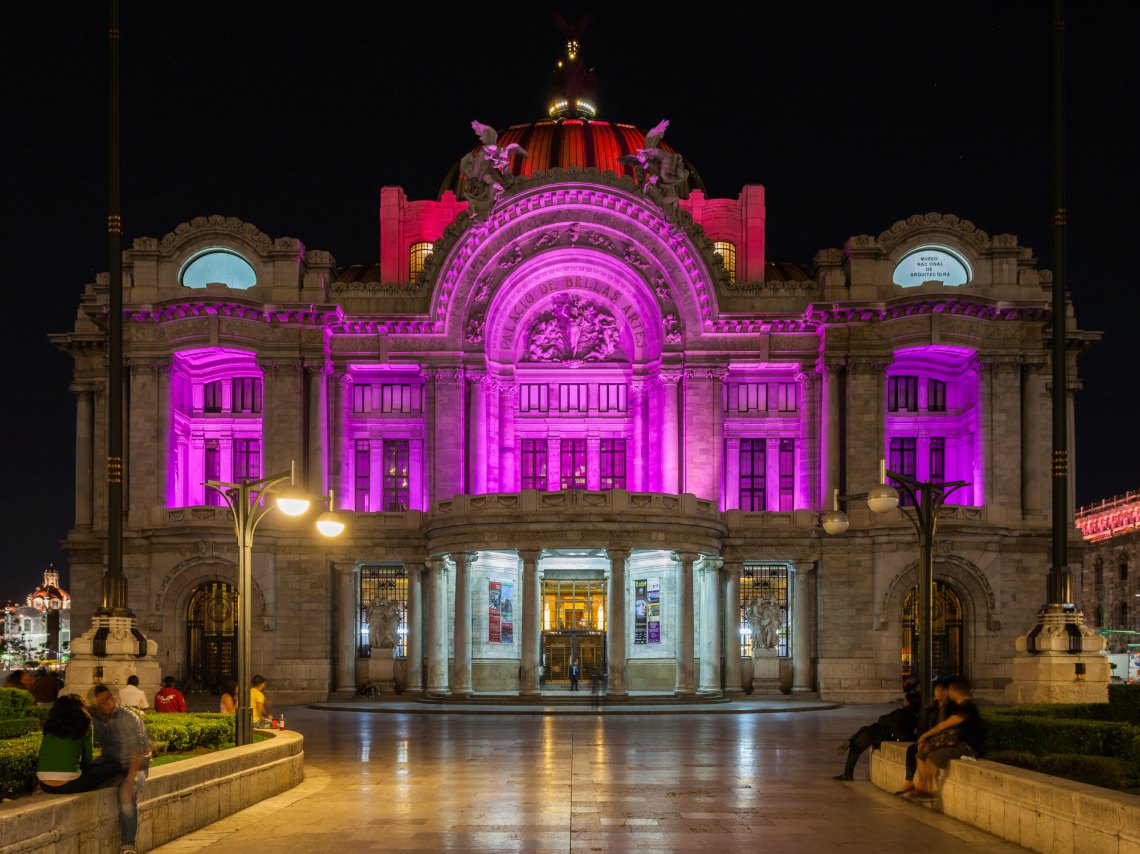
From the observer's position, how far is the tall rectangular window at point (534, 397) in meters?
64.2

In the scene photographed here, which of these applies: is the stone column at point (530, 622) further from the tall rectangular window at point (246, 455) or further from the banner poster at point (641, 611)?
the tall rectangular window at point (246, 455)

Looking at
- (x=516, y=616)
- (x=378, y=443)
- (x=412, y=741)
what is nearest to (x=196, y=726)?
(x=412, y=741)

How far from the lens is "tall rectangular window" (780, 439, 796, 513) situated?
62312 millimetres

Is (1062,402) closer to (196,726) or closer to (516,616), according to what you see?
(196,726)

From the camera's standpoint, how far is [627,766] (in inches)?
1115

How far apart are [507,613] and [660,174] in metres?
20.0

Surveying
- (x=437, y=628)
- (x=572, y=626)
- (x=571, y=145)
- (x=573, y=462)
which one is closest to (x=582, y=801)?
(x=437, y=628)

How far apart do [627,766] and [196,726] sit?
29.2 feet

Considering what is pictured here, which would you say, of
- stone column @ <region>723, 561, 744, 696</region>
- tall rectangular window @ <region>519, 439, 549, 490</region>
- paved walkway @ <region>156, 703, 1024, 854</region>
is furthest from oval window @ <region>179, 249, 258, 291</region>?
paved walkway @ <region>156, 703, 1024, 854</region>

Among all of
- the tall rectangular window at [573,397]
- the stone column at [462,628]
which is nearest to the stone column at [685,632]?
the stone column at [462,628]

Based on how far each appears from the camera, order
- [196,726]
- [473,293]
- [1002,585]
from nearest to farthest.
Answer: [196,726] < [1002,585] < [473,293]

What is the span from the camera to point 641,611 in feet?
195

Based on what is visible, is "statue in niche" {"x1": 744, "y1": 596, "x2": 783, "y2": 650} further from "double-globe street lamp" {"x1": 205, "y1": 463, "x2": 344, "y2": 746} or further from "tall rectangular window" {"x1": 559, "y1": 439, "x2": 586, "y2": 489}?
"double-globe street lamp" {"x1": 205, "y1": 463, "x2": 344, "y2": 746}

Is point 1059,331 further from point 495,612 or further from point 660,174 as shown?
point 660,174
